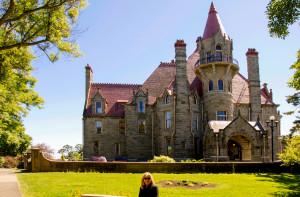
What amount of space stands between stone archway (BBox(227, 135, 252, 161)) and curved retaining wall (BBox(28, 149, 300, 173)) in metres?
9.95

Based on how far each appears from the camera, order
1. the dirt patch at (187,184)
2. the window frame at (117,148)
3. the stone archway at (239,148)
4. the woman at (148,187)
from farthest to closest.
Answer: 1. the window frame at (117,148)
2. the stone archway at (239,148)
3. the dirt patch at (187,184)
4. the woman at (148,187)

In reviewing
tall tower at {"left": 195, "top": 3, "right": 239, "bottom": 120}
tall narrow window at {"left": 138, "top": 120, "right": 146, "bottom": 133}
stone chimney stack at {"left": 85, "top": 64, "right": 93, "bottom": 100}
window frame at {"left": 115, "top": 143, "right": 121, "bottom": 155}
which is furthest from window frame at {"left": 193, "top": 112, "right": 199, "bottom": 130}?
stone chimney stack at {"left": 85, "top": 64, "right": 93, "bottom": 100}

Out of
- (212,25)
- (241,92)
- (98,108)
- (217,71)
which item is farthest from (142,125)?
(212,25)

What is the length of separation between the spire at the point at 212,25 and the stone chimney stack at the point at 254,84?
490 cm

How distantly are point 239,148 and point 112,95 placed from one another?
732 inches

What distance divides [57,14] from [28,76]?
11.2 meters

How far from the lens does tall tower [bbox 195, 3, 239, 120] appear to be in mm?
33688

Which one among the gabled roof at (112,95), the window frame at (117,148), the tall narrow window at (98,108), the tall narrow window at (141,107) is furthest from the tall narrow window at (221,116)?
the tall narrow window at (98,108)

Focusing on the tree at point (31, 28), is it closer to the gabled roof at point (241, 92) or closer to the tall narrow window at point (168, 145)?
the tall narrow window at point (168, 145)

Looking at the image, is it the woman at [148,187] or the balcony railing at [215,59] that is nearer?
the woman at [148,187]

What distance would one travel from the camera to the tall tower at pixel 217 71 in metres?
33.7

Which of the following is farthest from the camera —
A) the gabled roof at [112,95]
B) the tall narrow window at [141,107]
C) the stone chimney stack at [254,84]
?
the gabled roof at [112,95]

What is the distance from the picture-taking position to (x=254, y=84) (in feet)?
118

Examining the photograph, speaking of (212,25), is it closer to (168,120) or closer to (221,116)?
(221,116)
